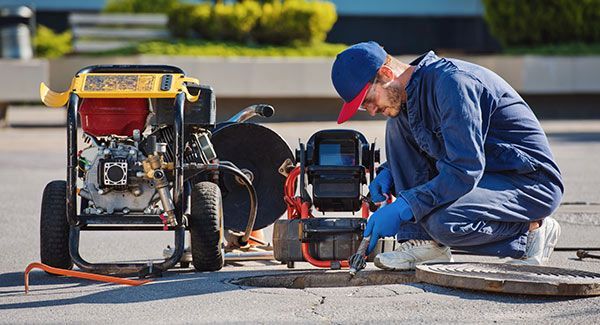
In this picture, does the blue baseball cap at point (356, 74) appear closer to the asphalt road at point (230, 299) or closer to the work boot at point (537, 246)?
the asphalt road at point (230, 299)

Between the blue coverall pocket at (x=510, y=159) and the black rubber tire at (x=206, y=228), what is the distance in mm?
1520

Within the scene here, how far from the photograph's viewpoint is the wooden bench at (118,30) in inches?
855

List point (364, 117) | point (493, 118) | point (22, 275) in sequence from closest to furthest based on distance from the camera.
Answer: point (493, 118) < point (22, 275) < point (364, 117)

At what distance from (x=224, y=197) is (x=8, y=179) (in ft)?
17.5

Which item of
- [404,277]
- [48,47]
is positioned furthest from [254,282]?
[48,47]

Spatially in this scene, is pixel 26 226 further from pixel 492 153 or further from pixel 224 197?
pixel 492 153

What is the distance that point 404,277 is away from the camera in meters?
6.31

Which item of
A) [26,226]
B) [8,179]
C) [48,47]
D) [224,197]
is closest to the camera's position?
[224,197]

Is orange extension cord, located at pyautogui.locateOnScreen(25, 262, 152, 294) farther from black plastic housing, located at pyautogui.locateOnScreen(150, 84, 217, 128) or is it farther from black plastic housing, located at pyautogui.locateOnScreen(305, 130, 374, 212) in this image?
black plastic housing, located at pyautogui.locateOnScreen(305, 130, 374, 212)

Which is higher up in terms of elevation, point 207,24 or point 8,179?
point 207,24

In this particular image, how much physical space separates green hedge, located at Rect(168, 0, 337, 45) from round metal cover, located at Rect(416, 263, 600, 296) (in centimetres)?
1581

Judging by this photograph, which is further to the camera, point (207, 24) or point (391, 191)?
point (207, 24)

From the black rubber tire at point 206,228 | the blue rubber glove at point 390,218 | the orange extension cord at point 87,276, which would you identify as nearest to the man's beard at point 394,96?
the blue rubber glove at point 390,218

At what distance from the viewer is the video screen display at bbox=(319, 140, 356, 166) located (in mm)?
6750
